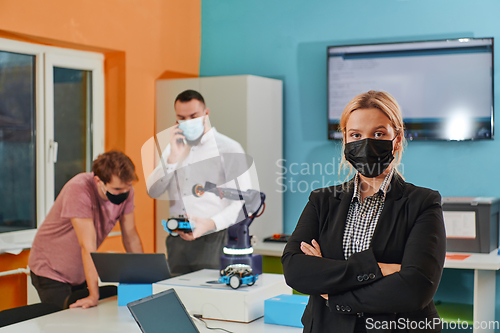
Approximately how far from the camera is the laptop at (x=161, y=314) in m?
1.66

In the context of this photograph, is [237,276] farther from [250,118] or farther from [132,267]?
[250,118]

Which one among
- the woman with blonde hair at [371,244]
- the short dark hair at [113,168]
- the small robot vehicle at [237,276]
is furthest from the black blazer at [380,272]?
the short dark hair at [113,168]

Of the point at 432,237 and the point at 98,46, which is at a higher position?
the point at 98,46

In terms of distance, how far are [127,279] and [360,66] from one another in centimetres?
235

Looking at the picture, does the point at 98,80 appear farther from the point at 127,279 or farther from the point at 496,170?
the point at 496,170

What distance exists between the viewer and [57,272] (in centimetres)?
274

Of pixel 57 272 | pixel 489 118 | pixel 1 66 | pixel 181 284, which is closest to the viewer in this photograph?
pixel 181 284

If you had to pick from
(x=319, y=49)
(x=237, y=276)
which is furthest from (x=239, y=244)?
(x=319, y=49)

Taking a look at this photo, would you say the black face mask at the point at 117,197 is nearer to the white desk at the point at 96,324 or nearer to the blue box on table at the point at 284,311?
the white desk at the point at 96,324

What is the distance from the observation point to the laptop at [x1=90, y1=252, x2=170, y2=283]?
2.31 metres

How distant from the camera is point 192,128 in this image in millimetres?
3107

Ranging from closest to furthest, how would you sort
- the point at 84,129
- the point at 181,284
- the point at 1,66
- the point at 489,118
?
the point at 181,284 < the point at 1,66 < the point at 489,118 < the point at 84,129

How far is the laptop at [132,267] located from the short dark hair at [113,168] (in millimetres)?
423

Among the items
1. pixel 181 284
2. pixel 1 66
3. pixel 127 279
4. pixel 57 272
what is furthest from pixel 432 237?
pixel 1 66
